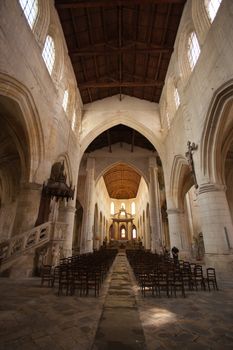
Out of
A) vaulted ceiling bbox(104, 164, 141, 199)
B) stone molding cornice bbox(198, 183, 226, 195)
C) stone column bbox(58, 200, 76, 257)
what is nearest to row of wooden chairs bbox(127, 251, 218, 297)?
stone molding cornice bbox(198, 183, 226, 195)

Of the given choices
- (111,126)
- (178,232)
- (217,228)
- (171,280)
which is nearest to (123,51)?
(111,126)

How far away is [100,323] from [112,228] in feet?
133

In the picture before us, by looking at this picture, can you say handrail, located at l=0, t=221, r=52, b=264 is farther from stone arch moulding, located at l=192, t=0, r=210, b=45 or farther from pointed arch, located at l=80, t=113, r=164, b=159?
stone arch moulding, located at l=192, t=0, r=210, b=45

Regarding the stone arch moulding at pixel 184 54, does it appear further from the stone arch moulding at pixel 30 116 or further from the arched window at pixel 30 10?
the stone arch moulding at pixel 30 116

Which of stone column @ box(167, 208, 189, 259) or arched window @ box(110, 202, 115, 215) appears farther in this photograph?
arched window @ box(110, 202, 115, 215)

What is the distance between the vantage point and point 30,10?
8578 mm

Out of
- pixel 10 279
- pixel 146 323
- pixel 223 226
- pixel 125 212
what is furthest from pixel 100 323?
pixel 125 212

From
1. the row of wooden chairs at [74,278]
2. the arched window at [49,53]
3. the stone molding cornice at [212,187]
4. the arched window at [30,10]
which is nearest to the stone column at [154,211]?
the stone molding cornice at [212,187]

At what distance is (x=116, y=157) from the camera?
23.7m

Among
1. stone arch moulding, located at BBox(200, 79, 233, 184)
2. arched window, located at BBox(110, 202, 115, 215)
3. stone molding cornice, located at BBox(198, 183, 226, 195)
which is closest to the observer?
stone arch moulding, located at BBox(200, 79, 233, 184)

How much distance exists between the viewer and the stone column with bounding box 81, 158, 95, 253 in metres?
18.9

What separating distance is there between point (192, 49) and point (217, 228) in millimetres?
10017

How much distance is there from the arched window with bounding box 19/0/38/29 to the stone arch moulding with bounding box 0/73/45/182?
366 centimetres

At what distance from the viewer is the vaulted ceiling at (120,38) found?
10.9m
